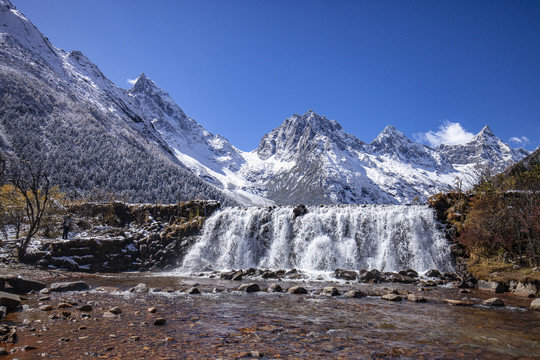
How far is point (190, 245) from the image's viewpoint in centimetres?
3488

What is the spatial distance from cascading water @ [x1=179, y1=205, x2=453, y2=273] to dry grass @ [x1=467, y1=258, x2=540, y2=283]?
11.6 feet

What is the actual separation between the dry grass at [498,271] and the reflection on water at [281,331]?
18.7 ft

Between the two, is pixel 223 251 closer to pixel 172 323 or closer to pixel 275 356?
pixel 172 323

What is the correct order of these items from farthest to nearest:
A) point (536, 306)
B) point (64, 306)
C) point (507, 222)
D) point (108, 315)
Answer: point (507, 222) < point (536, 306) < point (64, 306) < point (108, 315)

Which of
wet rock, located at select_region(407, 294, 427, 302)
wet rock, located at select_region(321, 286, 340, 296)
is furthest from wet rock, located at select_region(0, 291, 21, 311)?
wet rock, located at select_region(407, 294, 427, 302)

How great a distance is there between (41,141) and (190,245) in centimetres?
10512

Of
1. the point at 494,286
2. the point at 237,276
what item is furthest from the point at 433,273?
the point at 237,276

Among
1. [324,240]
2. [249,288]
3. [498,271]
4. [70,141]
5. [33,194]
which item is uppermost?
[70,141]

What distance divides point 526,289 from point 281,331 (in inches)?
590

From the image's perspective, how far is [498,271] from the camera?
19.9 metres

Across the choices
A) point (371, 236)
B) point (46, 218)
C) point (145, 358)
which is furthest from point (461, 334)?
point (46, 218)

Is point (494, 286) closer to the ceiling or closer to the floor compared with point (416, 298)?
closer to the ceiling

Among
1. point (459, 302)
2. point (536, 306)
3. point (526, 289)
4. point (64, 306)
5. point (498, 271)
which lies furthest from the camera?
point (498, 271)

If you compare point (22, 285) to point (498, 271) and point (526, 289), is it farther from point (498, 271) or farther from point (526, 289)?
point (498, 271)
